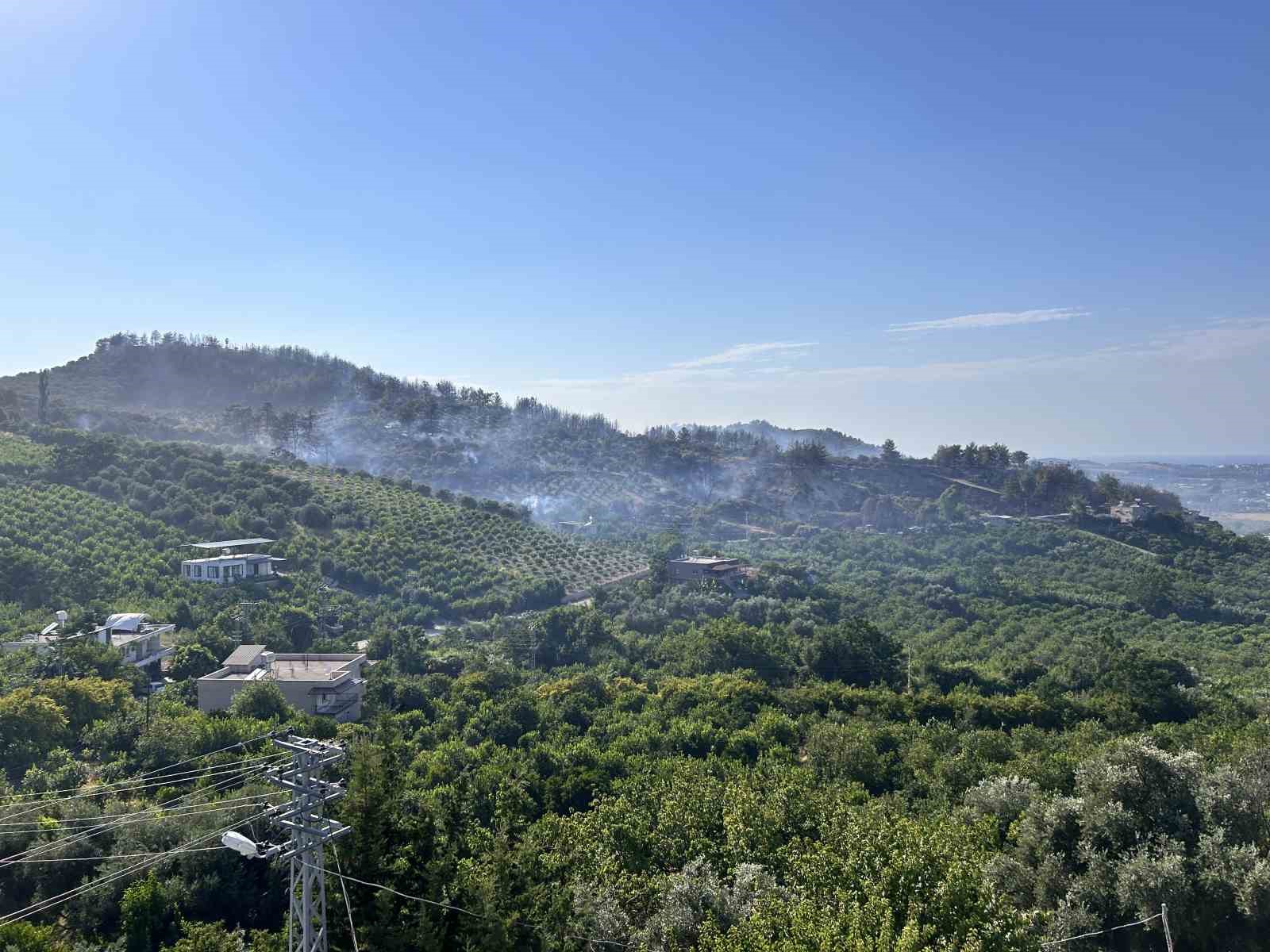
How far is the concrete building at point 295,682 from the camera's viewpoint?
20.7 meters

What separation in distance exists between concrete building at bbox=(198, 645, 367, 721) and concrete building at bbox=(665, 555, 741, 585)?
19.1m

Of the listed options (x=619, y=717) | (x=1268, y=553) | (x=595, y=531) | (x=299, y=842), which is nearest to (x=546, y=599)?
(x=619, y=717)

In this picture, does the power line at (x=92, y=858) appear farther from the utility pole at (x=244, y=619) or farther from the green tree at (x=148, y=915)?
the utility pole at (x=244, y=619)

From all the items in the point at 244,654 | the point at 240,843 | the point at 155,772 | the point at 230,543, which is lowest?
the point at 155,772

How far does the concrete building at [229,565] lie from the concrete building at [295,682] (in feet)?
31.0

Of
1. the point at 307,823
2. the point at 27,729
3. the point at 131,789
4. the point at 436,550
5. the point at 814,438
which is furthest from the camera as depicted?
the point at 814,438

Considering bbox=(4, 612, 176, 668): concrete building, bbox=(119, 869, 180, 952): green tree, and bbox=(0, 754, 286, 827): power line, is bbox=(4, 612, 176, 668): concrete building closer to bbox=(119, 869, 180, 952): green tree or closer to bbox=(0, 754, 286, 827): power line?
bbox=(0, 754, 286, 827): power line

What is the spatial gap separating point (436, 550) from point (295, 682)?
18789 mm

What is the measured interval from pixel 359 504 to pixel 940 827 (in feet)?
128

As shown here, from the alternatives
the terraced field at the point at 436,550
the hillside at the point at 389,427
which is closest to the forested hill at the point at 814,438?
the hillside at the point at 389,427

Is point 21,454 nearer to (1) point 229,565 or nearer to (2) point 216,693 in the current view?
(1) point 229,565

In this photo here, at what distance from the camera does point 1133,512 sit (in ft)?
174

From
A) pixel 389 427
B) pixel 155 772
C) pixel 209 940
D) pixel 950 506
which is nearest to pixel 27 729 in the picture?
pixel 155 772

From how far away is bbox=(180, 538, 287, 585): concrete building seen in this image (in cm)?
3138
